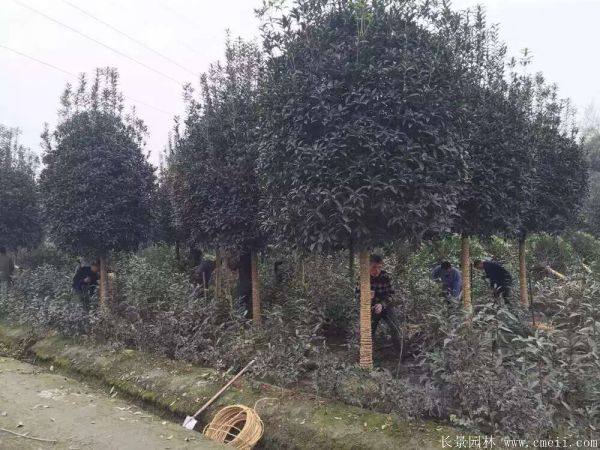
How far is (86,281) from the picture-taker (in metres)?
8.83

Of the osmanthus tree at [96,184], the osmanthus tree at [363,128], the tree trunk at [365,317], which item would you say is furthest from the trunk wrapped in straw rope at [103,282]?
the tree trunk at [365,317]

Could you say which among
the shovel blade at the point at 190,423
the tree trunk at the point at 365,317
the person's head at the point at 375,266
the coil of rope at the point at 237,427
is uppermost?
the person's head at the point at 375,266

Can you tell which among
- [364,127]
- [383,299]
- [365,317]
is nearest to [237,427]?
[365,317]

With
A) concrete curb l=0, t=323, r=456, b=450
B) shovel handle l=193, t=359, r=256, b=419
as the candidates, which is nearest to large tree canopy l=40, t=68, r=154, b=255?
concrete curb l=0, t=323, r=456, b=450

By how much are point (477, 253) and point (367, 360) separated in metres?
7.60

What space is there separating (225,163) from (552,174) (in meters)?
5.38

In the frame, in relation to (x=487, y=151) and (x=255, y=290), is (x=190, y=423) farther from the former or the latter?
(x=487, y=151)

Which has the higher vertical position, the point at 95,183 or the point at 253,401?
the point at 95,183

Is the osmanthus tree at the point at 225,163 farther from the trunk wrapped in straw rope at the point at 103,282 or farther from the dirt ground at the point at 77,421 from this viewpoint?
the dirt ground at the point at 77,421

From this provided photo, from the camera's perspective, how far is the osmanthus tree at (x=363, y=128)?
177 inches

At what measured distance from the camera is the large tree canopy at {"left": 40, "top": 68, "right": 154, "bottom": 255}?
306 inches

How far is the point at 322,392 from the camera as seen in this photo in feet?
15.7

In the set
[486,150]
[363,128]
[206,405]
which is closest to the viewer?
[363,128]

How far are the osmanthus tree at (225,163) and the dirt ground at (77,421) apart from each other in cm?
242
